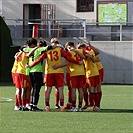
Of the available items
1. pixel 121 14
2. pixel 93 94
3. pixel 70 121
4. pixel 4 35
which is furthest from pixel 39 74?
pixel 121 14

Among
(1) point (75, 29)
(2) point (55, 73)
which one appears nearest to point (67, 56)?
(2) point (55, 73)

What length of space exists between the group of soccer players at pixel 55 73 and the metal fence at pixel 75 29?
1710 cm

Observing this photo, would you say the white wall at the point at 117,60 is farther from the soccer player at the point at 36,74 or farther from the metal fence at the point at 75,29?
the soccer player at the point at 36,74

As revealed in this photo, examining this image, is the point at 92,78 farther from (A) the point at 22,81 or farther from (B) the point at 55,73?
(A) the point at 22,81

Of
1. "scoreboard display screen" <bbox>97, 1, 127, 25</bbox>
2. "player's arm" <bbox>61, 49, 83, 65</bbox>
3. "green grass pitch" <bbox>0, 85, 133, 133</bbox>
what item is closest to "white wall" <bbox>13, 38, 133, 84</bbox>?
"scoreboard display screen" <bbox>97, 1, 127, 25</bbox>

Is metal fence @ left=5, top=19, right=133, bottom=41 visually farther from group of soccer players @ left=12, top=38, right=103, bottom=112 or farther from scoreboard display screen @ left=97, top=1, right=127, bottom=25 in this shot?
group of soccer players @ left=12, top=38, right=103, bottom=112

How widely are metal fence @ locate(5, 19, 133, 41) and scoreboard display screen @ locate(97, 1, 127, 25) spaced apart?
998 mm

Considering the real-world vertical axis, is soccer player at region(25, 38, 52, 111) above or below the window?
below

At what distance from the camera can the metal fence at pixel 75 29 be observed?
1373 inches

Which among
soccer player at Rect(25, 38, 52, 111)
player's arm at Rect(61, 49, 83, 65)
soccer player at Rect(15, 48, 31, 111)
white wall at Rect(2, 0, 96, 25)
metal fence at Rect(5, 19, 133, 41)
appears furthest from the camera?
white wall at Rect(2, 0, 96, 25)

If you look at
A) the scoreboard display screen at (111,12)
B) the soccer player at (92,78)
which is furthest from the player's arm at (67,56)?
the scoreboard display screen at (111,12)

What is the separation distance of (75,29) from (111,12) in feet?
14.9

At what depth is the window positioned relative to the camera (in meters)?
40.3

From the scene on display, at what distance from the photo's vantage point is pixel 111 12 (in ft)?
125
